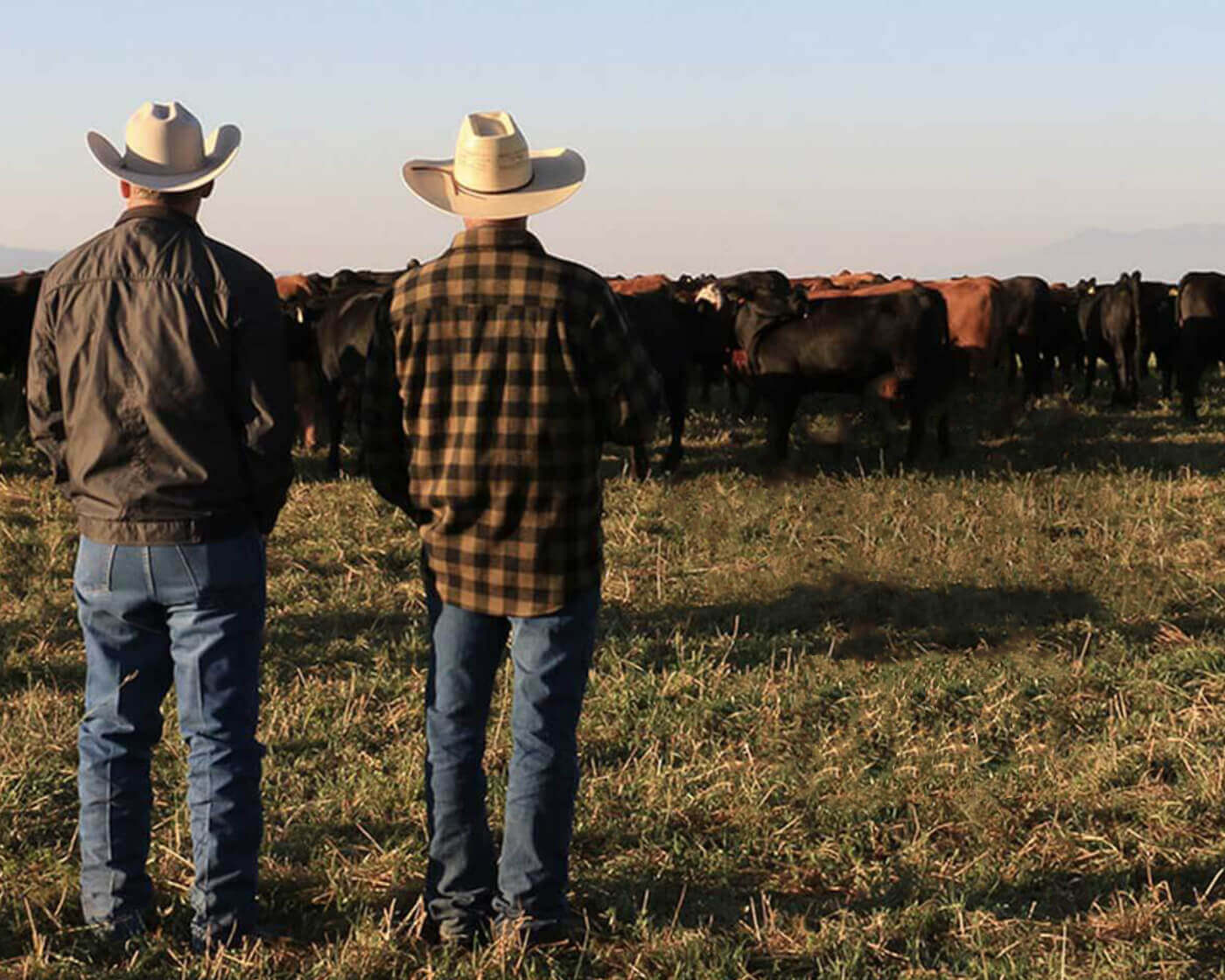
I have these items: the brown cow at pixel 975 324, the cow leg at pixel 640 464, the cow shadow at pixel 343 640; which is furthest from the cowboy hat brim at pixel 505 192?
the brown cow at pixel 975 324

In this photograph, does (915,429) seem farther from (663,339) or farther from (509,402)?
(509,402)

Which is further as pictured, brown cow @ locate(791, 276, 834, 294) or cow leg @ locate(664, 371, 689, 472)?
brown cow @ locate(791, 276, 834, 294)

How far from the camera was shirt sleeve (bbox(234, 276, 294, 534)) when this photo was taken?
3.54 metres

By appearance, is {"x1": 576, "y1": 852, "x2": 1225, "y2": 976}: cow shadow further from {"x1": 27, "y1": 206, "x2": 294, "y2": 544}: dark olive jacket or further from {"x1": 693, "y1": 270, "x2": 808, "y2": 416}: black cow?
{"x1": 693, "y1": 270, "x2": 808, "y2": 416}: black cow

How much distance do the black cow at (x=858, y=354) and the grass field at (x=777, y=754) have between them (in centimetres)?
299

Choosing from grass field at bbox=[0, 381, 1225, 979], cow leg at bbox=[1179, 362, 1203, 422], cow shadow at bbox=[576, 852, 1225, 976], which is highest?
cow leg at bbox=[1179, 362, 1203, 422]

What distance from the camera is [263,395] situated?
3545 mm

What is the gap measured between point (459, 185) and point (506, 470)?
2.49 ft

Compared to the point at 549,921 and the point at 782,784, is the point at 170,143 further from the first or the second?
the point at 782,784

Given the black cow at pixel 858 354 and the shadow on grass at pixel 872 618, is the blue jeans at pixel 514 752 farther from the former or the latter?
the black cow at pixel 858 354

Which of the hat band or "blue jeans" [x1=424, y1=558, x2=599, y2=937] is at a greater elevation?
the hat band

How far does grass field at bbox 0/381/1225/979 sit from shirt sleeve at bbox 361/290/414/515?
120 cm

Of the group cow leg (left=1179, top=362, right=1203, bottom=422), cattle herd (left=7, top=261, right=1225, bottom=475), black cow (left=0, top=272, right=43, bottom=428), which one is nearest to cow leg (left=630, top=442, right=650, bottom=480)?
cattle herd (left=7, top=261, right=1225, bottom=475)

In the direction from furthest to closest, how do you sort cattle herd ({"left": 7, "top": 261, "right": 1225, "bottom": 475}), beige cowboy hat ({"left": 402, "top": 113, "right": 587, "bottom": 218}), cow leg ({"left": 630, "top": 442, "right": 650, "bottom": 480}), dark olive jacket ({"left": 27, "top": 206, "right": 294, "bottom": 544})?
cattle herd ({"left": 7, "top": 261, "right": 1225, "bottom": 475})
cow leg ({"left": 630, "top": 442, "right": 650, "bottom": 480})
beige cowboy hat ({"left": 402, "top": 113, "right": 587, "bottom": 218})
dark olive jacket ({"left": 27, "top": 206, "right": 294, "bottom": 544})
